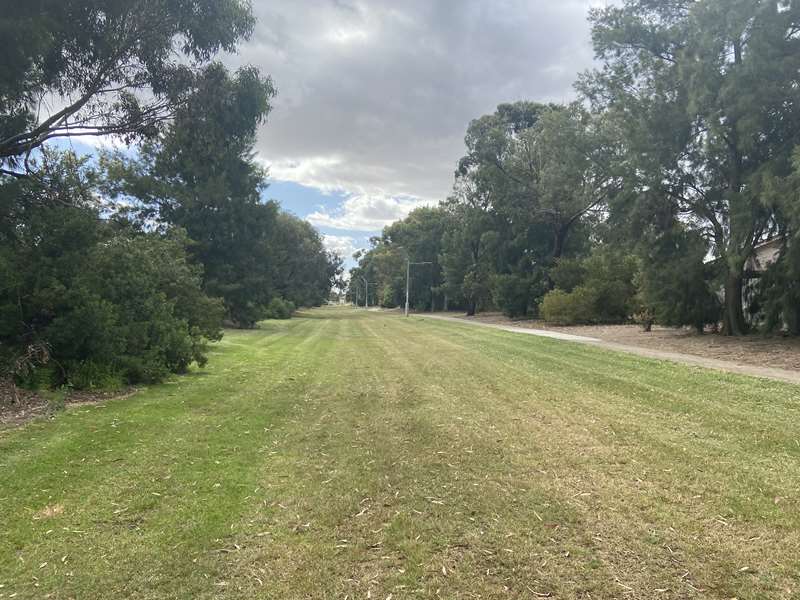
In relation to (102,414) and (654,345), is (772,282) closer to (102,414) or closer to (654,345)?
(654,345)

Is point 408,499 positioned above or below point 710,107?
below

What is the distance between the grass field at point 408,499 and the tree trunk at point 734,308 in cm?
1181

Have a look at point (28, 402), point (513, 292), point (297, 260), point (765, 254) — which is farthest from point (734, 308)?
point (297, 260)

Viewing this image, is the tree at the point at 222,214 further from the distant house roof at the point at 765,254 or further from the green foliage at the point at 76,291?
the distant house roof at the point at 765,254

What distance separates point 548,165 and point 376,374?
84.2 feet

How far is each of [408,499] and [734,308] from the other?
18.6 meters

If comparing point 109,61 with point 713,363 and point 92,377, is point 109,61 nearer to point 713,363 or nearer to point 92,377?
point 92,377

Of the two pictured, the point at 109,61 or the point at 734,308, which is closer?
the point at 109,61

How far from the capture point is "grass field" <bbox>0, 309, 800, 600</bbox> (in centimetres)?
311

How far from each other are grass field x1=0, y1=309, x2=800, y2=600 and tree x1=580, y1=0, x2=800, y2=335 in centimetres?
1089

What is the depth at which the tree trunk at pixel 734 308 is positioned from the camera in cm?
1844

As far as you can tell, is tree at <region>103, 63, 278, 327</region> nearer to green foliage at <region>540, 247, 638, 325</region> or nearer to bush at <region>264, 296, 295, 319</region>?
bush at <region>264, 296, 295, 319</region>

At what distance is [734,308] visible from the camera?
18.6 meters

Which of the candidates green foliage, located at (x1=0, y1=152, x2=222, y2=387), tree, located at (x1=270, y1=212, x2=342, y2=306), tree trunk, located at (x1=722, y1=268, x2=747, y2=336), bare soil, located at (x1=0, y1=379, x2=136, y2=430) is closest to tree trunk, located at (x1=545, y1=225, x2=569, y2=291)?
tree trunk, located at (x1=722, y1=268, x2=747, y2=336)
